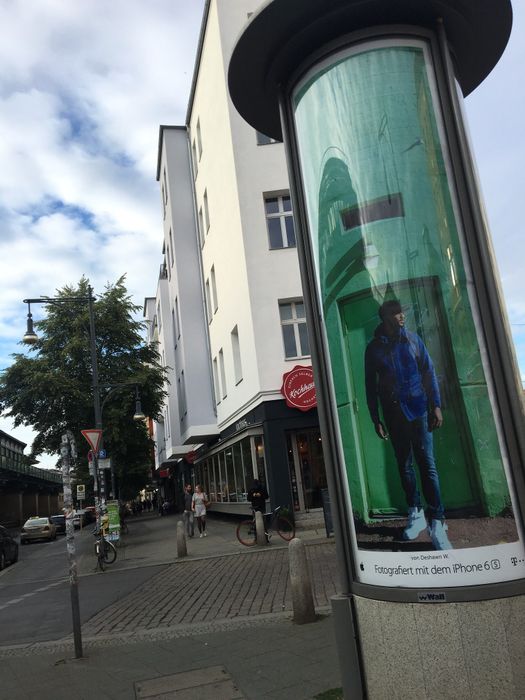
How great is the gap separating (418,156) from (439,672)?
10.8 feet

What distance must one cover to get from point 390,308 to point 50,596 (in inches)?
449

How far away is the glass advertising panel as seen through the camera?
398 centimetres

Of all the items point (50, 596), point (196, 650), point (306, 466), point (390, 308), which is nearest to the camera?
point (390, 308)

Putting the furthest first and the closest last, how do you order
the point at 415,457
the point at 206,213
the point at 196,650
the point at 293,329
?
the point at 206,213 < the point at 293,329 < the point at 196,650 < the point at 415,457

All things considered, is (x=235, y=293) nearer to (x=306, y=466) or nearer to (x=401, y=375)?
(x=306, y=466)

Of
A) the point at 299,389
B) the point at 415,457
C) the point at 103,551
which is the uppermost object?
the point at 299,389

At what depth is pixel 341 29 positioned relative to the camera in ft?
15.2

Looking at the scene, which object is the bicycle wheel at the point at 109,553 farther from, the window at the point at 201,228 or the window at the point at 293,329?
the window at the point at 201,228

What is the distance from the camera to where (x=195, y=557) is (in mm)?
15859

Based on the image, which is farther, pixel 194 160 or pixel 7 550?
pixel 194 160

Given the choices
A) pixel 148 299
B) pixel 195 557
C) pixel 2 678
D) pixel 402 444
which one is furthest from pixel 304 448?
pixel 148 299

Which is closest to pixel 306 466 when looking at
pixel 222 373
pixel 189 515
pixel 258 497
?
pixel 258 497

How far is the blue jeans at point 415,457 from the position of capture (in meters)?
4.04

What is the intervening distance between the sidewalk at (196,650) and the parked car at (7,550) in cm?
1236
